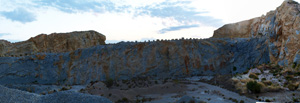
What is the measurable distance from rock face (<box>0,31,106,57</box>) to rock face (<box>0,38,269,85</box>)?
11.8 m

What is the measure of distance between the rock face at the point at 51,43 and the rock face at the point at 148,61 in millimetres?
11799

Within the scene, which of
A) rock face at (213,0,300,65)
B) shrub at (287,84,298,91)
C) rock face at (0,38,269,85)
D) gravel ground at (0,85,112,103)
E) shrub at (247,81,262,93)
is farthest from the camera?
rock face at (0,38,269,85)

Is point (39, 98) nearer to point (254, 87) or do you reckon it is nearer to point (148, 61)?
point (254, 87)

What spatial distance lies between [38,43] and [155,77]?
32.9m

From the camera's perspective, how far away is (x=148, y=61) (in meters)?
34.7

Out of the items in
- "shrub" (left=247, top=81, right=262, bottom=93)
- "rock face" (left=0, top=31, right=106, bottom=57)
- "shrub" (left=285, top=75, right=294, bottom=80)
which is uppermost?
"rock face" (left=0, top=31, right=106, bottom=57)

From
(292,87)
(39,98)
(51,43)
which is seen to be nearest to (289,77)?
(292,87)

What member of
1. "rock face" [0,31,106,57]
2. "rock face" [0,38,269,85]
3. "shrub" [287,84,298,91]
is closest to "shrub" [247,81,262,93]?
"shrub" [287,84,298,91]

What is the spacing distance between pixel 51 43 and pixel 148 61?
95.5 feet

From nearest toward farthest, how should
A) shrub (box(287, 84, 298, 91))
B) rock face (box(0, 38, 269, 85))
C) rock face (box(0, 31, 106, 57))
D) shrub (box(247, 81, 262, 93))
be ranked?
shrub (box(287, 84, 298, 91)) < shrub (box(247, 81, 262, 93)) < rock face (box(0, 38, 269, 85)) < rock face (box(0, 31, 106, 57))

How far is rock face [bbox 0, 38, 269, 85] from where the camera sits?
34.0 metres

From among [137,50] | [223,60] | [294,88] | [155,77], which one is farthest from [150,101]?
[223,60]

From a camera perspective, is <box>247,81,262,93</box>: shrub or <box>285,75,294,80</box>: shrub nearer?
<box>247,81,262,93</box>: shrub

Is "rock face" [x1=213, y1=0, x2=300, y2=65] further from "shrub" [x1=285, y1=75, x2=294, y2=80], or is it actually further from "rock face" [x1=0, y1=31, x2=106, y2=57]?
"rock face" [x1=0, y1=31, x2=106, y2=57]
